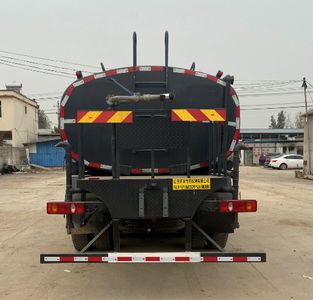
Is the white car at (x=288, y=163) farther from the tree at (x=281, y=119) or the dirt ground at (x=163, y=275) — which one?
the tree at (x=281, y=119)

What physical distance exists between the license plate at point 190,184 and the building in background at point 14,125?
36.9 m

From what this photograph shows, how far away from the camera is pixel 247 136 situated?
3046 inches

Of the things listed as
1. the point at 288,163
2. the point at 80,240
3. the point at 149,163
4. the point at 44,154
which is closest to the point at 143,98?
the point at 149,163

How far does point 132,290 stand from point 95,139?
6.46 ft

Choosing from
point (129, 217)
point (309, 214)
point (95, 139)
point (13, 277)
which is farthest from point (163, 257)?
point (309, 214)

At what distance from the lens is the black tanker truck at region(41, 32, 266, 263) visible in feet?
16.5

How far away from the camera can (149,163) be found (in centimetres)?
594

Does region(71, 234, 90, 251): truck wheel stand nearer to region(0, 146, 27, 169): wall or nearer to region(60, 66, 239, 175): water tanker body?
region(60, 66, 239, 175): water tanker body

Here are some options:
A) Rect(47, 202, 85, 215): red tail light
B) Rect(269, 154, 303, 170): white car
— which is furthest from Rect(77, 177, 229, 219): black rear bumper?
Rect(269, 154, 303, 170): white car

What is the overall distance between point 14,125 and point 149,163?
1603 inches

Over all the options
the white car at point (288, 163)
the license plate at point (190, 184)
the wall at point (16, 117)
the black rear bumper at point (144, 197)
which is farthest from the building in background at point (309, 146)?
the wall at point (16, 117)

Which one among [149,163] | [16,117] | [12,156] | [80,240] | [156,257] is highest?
[16,117]

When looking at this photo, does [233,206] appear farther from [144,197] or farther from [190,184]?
[144,197]

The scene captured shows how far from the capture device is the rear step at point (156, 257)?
188 inches
